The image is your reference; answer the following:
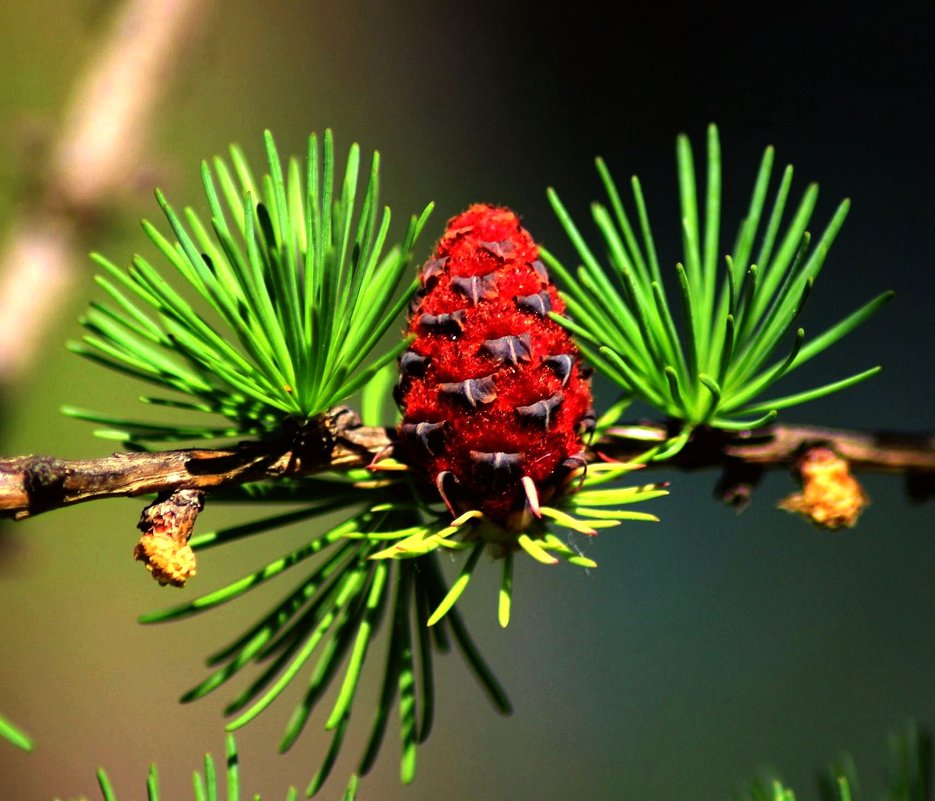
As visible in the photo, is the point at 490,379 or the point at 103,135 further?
the point at 103,135

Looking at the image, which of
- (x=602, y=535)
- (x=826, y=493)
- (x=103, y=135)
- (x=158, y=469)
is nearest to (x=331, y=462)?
(x=158, y=469)

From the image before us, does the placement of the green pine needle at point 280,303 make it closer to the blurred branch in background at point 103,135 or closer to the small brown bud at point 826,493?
the small brown bud at point 826,493

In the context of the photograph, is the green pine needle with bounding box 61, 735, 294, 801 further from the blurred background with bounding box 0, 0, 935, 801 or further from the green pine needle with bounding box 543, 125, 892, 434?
the blurred background with bounding box 0, 0, 935, 801

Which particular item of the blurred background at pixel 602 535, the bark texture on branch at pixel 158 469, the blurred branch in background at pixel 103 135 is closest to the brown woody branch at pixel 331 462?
the bark texture on branch at pixel 158 469

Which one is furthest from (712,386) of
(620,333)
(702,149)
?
(702,149)

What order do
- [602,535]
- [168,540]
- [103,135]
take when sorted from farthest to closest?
[602,535] → [103,135] → [168,540]

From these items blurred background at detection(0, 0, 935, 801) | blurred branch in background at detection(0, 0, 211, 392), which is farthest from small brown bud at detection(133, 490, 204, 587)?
blurred background at detection(0, 0, 935, 801)

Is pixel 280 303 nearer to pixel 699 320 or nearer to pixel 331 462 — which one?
pixel 331 462
